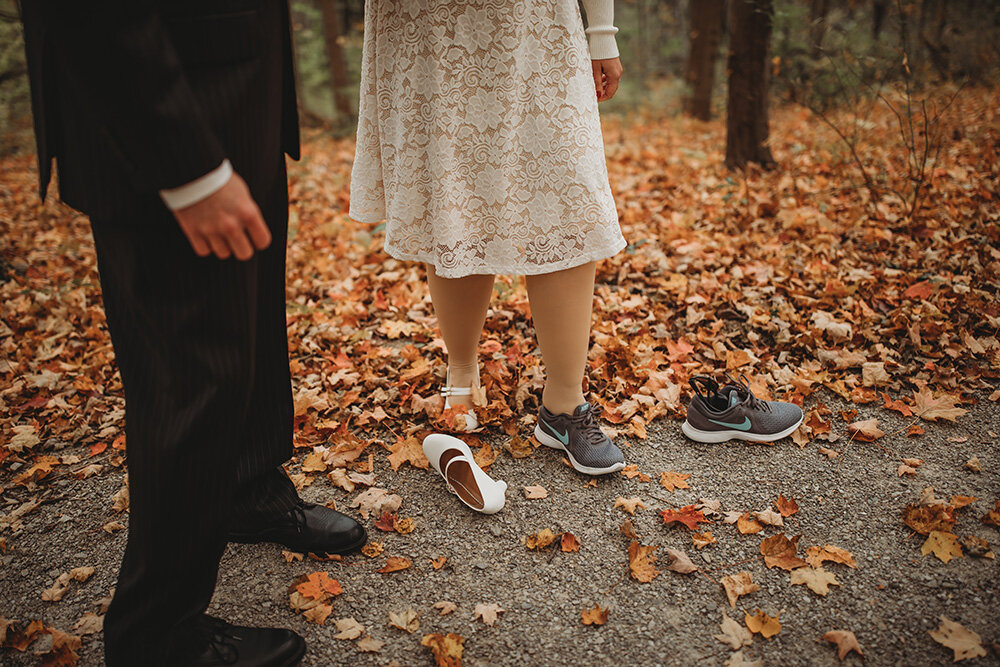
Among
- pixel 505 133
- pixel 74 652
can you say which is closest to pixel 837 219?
pixel 505 133

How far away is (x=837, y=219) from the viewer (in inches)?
159

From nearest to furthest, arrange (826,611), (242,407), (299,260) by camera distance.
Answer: (242,407), (826,611), (299,260)

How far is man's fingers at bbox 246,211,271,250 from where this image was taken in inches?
43.3

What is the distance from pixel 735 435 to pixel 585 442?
58 cm

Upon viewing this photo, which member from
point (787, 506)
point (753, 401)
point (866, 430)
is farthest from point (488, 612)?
point (866, 430)

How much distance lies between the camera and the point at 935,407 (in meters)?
2.24

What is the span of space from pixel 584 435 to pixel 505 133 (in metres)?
1.04

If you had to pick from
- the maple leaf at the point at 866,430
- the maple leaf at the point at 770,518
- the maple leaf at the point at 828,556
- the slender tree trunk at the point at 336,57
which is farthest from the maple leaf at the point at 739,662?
the slender tree trunk at the point at 336,57

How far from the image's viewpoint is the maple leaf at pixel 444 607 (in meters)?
1.62

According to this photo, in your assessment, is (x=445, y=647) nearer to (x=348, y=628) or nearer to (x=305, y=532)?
(x=348, y=628)

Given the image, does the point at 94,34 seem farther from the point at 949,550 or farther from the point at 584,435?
the point at 949,550

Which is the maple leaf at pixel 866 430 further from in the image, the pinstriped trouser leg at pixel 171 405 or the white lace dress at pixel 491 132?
the pinstriped trouser leg at pixel 171 405

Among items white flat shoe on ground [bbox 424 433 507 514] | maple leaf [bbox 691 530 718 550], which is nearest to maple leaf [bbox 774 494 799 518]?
maple leaf [bbox 691 530 718 550]

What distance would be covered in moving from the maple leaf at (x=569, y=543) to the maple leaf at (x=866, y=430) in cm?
114
